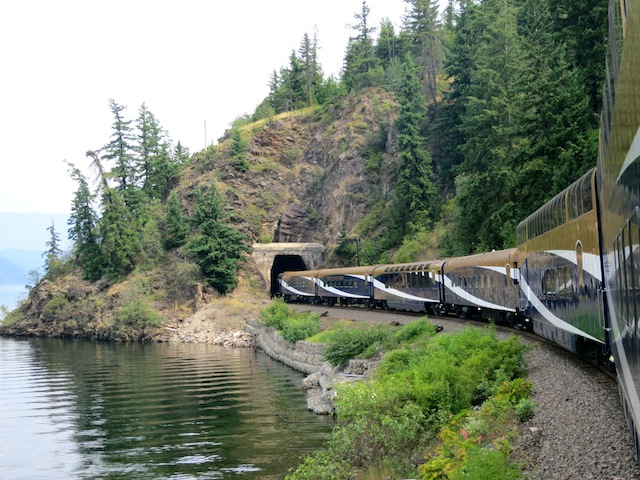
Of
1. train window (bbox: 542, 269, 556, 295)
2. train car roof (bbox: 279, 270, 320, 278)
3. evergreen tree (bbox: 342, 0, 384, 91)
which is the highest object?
evergreen tree (bbox: 342, 0, 384, 91)

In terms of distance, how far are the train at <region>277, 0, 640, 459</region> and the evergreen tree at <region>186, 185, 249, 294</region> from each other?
1347 inches

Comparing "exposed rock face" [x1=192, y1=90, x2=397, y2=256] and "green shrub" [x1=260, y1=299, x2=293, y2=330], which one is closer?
"green shrub" [x1=260, y1=299, x2=293, y2=330]

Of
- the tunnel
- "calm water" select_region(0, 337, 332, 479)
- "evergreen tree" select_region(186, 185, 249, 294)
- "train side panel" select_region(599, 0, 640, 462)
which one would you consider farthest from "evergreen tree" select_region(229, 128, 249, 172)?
"train side panel" select_region(599, 0, 640, 462)

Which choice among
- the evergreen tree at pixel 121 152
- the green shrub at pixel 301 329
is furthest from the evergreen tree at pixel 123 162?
the green shrub at pixel 301 329

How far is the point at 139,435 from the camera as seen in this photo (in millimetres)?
25688

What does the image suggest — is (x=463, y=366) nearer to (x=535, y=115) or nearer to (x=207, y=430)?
(x=207, y=430)

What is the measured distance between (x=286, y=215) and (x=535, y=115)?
48148 mm

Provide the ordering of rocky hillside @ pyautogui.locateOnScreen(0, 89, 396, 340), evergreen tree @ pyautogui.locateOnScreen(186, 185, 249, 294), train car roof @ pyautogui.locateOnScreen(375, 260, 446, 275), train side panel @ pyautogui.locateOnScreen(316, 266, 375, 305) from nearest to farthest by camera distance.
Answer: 1. train car roof @ pyautogui.locateOnScreen(375, 260, 446, 275)
2. train side panel @ pyautogui.locateOnScreen(316, 266, 375, 305)
3. rocky hillside @ pyautogui.locateOnScreen(0, 89, 396, 340)
4. evergreen tree @ pyautogui.locateOnScreen(186, 185, 249, 294)

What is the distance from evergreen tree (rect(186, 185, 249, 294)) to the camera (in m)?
75.4

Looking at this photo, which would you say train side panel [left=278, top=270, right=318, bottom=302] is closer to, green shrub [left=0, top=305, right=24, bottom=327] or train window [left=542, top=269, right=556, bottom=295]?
green shrub [left=0, top=305, right=24, bottom=327]

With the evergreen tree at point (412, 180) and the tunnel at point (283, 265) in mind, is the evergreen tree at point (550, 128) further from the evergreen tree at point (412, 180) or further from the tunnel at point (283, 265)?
the tunnel at point (283, 265)

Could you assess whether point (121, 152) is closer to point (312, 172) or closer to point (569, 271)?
point (312, 172)

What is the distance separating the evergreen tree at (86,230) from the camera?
281ft

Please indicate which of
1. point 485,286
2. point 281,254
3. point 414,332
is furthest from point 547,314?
point 281,254
